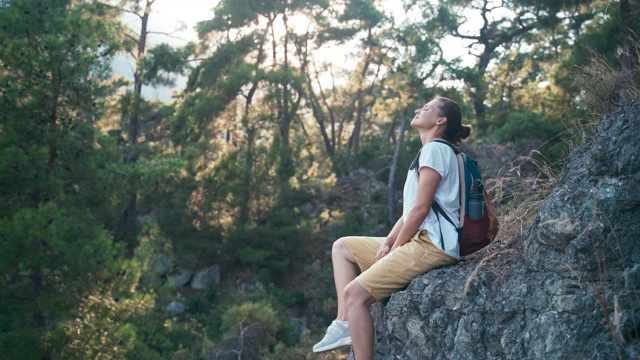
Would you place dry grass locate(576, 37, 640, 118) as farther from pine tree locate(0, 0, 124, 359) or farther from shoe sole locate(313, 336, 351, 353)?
pine tree locate(0, 0, 124, 359)

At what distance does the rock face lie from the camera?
281 centimetres

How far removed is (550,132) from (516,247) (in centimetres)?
992

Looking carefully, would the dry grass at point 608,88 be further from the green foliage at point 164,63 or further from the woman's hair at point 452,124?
the green foliage at point 164,63

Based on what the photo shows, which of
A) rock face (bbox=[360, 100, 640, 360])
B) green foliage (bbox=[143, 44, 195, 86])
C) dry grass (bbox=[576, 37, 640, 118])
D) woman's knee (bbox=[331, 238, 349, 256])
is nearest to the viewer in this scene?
rock face (bbox=[360, 100, 640, 360])

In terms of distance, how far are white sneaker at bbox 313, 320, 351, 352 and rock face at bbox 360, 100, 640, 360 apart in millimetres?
316

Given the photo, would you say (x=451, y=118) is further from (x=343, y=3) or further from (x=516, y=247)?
(x=343, y=3)

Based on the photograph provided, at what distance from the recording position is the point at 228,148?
1653 centimetres

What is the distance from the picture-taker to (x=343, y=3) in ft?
72.8

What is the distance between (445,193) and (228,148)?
44.0ft

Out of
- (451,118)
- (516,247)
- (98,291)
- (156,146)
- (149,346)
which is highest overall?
(156,146)

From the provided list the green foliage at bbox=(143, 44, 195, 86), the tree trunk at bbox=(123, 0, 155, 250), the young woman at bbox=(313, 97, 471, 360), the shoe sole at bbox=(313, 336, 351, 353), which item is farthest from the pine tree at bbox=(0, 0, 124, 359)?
the green foliage at bbox=(143, 44, 195, 86)

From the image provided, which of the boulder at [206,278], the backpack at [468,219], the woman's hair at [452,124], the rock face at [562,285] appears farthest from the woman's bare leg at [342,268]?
the boulder at [206,278]

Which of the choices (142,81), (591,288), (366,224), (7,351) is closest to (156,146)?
(142,81)

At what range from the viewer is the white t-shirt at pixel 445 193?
11.4 ft
